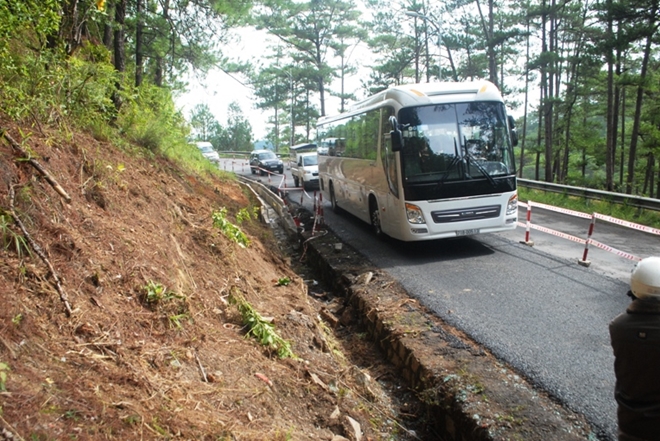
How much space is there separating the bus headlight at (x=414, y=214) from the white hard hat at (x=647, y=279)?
7.28 meters

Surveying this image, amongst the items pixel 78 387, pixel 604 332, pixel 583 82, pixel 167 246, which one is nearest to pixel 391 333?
pixel 604 332

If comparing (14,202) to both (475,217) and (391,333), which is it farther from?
(475,217)

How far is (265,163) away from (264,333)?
33307 mm

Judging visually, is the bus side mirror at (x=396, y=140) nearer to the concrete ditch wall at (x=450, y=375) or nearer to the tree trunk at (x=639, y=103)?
the concrete ditch wall at (x=450, y=375)

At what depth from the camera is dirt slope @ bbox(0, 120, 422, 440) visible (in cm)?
302

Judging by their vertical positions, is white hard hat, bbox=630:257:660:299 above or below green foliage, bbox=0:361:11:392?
above

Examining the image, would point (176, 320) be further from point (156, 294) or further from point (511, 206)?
point (511, 206)

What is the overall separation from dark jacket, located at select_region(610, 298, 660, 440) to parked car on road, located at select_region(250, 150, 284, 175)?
35.3 meters

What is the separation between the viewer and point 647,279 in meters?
2.69

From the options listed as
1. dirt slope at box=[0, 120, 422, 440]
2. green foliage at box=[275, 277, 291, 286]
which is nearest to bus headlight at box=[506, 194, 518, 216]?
green foliage at box=[275, 277, 291, 286]

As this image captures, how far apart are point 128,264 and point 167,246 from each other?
1.18 metres

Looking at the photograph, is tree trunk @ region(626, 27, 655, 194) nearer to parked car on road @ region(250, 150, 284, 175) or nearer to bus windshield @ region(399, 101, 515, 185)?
bus windshield @ region(399, 101, 515, 185)

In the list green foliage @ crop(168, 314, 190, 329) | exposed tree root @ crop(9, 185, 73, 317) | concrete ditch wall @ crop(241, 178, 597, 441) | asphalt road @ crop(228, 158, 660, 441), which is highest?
exposed tree root @ crop(9, 185, 73, 317)

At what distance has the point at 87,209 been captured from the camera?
5.41 m
